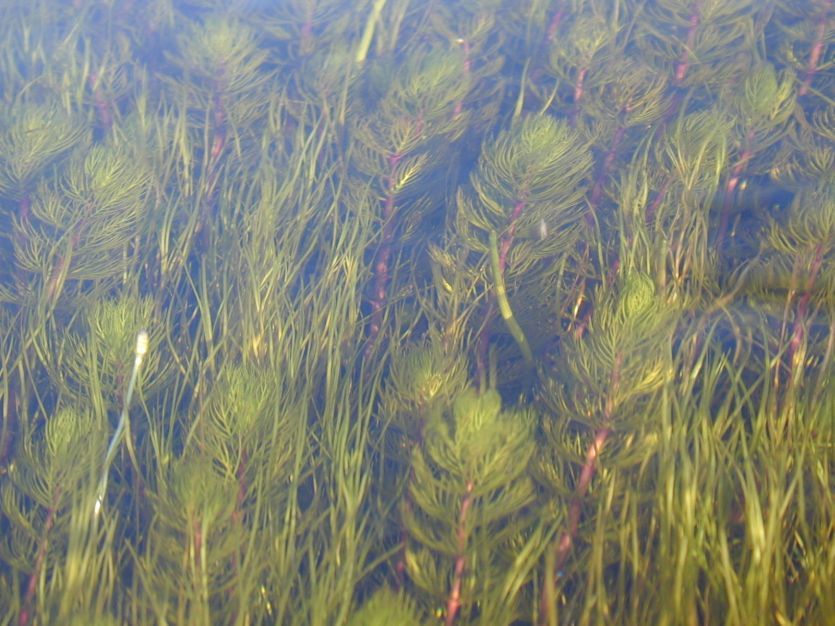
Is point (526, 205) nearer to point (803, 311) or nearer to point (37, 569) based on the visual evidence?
point (803, 311)

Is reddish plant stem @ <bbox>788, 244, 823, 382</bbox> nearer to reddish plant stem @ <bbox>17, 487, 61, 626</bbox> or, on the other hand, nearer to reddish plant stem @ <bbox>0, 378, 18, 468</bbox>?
reddish plant stem @ <bbox>17, 487, 61, 626</bbox>

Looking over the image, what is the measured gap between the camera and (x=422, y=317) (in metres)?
2.22

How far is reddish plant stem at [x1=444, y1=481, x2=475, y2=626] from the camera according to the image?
1.53 m

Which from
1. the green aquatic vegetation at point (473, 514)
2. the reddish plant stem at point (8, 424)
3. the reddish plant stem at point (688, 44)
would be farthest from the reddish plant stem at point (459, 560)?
the reddish plant stem at point (688, 44)

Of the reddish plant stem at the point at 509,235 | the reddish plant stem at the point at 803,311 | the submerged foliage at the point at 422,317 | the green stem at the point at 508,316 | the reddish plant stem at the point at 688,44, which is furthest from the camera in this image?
the reddish plant stem at the point at 688,44

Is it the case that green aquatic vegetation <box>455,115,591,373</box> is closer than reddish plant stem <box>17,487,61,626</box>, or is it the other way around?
reddish plant stem <box>17,487,61,626</box>

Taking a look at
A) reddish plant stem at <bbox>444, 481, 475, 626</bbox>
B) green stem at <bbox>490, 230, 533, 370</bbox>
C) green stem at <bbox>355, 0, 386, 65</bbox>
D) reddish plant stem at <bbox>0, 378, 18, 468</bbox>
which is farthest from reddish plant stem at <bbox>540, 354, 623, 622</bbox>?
green stem at <bbox>355, 0, 386, 65</bbox>

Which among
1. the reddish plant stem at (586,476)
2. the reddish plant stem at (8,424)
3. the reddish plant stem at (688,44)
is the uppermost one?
the reddish plant stem at (688,44)

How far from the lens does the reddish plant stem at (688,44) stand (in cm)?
269

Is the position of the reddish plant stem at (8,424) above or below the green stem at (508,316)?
below

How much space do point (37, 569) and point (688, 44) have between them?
2.90 m

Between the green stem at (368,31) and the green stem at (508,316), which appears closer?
the green stem at (508,316)

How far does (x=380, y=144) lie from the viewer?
8.45ft

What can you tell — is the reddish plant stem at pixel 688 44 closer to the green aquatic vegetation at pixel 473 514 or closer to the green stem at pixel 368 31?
the green stem at pixel 368 31
